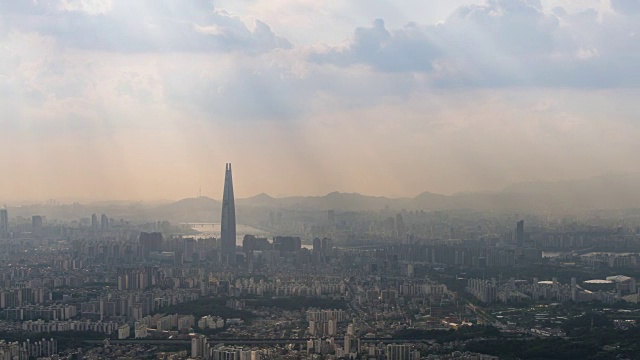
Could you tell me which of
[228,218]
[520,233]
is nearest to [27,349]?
[228,218]

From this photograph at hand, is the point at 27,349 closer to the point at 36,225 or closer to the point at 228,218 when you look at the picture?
the point at 228,218

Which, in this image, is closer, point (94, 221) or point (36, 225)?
point (36, 225)

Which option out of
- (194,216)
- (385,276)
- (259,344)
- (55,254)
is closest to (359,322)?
(259,344)

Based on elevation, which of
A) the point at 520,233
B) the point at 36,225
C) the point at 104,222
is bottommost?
the point at 520,233

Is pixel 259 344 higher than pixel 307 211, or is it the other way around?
pixel 307 211

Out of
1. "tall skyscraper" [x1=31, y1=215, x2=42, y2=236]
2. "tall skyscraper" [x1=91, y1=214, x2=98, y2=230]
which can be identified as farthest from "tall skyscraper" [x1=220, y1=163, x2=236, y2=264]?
"tall skyscraper" [x1=91, y1=214, x2=98, y2=230]

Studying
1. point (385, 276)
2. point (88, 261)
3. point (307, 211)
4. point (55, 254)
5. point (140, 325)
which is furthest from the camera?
point (307, 211)

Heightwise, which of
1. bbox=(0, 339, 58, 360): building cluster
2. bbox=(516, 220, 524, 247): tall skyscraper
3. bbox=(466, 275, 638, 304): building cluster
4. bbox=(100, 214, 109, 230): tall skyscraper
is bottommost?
bbox=(0, 339, 58, 360): building cluster

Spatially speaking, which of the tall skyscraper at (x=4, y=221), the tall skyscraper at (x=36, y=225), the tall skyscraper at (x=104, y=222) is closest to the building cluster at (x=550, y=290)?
the tall skyscraper at (x=36, y=225)

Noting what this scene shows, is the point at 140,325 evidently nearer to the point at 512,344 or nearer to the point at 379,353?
the point at 379,353

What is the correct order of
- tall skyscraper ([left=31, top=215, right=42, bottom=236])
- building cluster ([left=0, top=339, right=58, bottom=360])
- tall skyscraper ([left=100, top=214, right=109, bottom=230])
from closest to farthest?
building cluster ([left=0, top=339, right=58, bottom=360])
tall skyscraper ([left=31, top=215, right=42, bottom=236])
tall skyscraper ([left=100, top=214, right=109, bottom=230])

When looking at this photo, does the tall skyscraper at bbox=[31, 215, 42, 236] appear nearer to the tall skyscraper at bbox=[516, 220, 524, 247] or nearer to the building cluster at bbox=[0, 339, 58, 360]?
the tall skyscraper at bbox=[516, 220, 524, 247]
